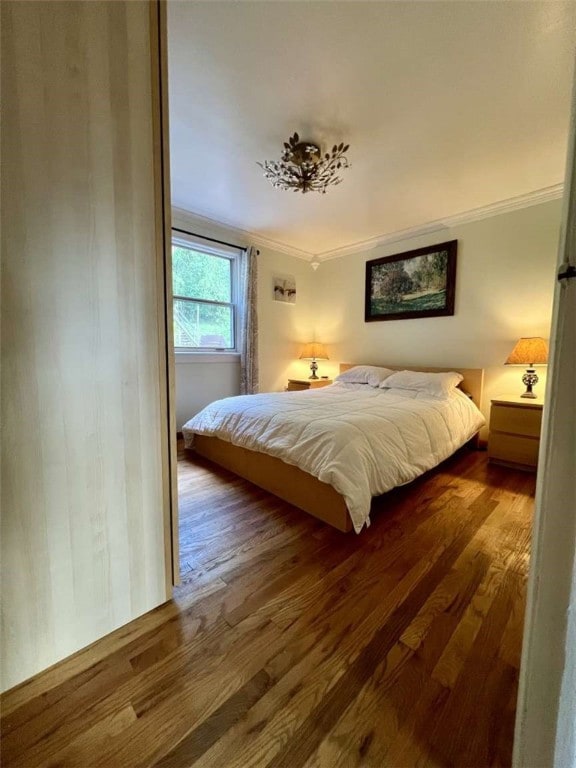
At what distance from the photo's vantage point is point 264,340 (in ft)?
13.8

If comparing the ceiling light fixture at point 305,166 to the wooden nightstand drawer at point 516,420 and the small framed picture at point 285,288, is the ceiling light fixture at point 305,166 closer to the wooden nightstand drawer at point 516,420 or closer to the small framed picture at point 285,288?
the small framed picture at point 285,288

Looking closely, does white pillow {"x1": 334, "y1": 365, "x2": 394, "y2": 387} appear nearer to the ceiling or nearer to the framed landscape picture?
the framed landscape picture

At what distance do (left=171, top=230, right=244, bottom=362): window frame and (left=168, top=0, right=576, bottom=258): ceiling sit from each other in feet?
2.08

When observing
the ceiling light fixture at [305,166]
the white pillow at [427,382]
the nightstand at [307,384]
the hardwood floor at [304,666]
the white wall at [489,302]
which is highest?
the ceiling light fixture at [305,166]

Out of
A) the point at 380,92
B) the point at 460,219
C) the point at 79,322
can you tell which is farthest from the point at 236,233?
the point at 79,322

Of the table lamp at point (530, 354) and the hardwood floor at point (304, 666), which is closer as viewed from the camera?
the hardwood floor at point (304, 666)

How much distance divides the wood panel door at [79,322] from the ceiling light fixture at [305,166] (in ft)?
4.15

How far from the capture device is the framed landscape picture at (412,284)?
3420mm

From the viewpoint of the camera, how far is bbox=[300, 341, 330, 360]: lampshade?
4473 mm

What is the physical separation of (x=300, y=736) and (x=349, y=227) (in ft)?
13.2

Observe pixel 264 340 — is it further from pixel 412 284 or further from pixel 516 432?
pixel 516 432

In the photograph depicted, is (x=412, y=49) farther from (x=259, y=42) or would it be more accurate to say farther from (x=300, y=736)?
(x=300, y=736)

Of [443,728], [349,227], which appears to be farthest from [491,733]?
[349,227]

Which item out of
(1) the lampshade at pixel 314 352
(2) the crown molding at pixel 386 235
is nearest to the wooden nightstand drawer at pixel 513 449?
(2) the crown molding at pixel 386 235
